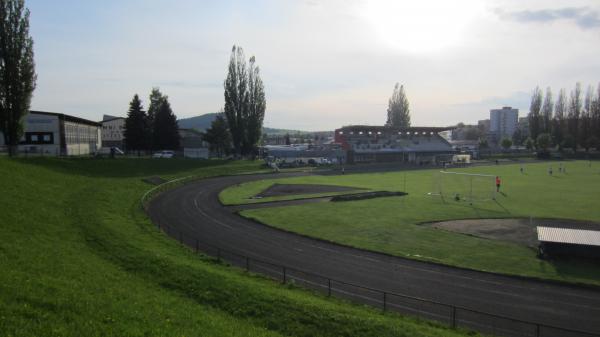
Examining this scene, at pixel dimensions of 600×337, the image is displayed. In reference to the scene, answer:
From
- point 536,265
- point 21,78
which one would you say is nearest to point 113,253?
point 536,265

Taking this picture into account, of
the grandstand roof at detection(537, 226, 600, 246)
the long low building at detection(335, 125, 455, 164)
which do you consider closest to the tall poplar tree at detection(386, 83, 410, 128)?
the long low building at detection(335, 125, 455, 164)

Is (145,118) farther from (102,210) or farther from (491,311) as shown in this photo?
(491,311)

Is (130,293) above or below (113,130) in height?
below

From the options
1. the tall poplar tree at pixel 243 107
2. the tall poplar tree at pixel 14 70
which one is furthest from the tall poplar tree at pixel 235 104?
the tall poplar tree at pixel 14 70

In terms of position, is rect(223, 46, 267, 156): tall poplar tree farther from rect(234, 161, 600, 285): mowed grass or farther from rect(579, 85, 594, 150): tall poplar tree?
rect(579, 85, 594, 150): tall poplar tree

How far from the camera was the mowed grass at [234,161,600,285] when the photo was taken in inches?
945

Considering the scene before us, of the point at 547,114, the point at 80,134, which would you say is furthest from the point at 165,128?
the point at 547,114

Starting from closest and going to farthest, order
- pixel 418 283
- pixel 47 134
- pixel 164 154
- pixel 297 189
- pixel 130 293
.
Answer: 1. pixel 130 293
2. pixel 418 283
3. pixel 297 189
4. pixel 47 134
5. pixel 164 154

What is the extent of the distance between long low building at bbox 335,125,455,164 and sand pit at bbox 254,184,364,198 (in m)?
46.2

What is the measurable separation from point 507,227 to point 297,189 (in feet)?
92.7

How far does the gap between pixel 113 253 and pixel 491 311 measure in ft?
59.8

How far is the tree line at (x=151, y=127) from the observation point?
82.5 meters

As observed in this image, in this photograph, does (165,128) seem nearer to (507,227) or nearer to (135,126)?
(135,126)

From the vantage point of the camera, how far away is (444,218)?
36.0 metres
